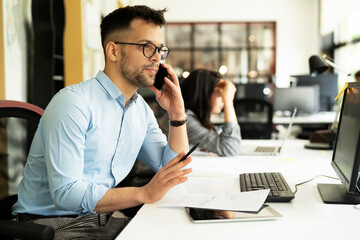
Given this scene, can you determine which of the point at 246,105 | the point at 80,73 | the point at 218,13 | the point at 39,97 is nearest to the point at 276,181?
the point at 39,97

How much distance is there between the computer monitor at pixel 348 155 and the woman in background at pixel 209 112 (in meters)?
0.73

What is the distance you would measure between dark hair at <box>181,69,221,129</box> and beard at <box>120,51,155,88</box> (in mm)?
884

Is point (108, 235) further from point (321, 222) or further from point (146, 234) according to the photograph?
point (321, 222)

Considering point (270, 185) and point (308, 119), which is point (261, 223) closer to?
point (270, 185)

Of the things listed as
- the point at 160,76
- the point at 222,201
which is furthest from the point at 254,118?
the point at 222,201

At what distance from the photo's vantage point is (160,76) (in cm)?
154

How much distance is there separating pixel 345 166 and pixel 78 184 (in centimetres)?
82

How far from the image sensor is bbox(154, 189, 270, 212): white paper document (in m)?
1.04

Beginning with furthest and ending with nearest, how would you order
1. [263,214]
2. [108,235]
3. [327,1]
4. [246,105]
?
[327,1] → [246,105] → [108,235] → [263,214]

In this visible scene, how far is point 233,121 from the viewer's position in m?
2.16

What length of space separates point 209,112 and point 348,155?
118cm

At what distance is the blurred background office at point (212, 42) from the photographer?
251 cm

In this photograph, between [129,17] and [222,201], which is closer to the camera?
[222,201]

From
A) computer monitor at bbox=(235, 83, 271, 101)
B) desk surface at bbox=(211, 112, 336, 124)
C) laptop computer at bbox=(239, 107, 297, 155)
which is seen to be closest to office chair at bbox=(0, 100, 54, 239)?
laptop computer at bbox=(239, 107, 297, 155)
